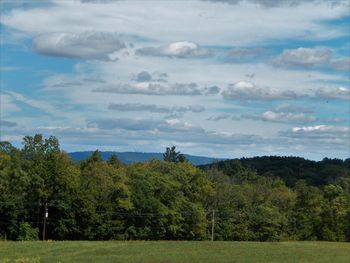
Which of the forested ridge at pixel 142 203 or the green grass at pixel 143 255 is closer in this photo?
the green grass at pixel 143 255

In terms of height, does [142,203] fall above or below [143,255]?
above

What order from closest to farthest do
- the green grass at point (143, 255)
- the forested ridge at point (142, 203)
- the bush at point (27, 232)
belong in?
the green grass at point (143, 255) < the bush at point (27, 232) < the forested ridge at point (142, 203)

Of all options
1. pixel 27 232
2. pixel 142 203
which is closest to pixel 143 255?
pixel 27 232

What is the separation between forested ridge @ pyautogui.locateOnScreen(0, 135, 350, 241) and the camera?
289ft

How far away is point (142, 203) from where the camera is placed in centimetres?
9638

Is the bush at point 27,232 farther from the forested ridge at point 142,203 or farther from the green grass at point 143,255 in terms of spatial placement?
the green grass at point 143,255

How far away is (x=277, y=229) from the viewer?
111m

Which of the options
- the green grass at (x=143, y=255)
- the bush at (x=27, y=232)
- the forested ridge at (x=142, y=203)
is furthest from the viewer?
the forested ridge at (x=142, y=203)

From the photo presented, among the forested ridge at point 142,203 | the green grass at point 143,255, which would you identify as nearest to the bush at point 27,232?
the forested ridge at point 142,203

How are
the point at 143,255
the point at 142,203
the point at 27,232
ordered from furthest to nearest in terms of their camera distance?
1. the point at 142,203
2. the point at 27,232
3. the point at 143,255

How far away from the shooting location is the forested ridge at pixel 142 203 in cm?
8794

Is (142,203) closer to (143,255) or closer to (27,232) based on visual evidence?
(27,232)

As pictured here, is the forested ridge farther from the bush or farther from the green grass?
the green grass

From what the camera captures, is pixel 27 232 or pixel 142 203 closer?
pixel 27 232
